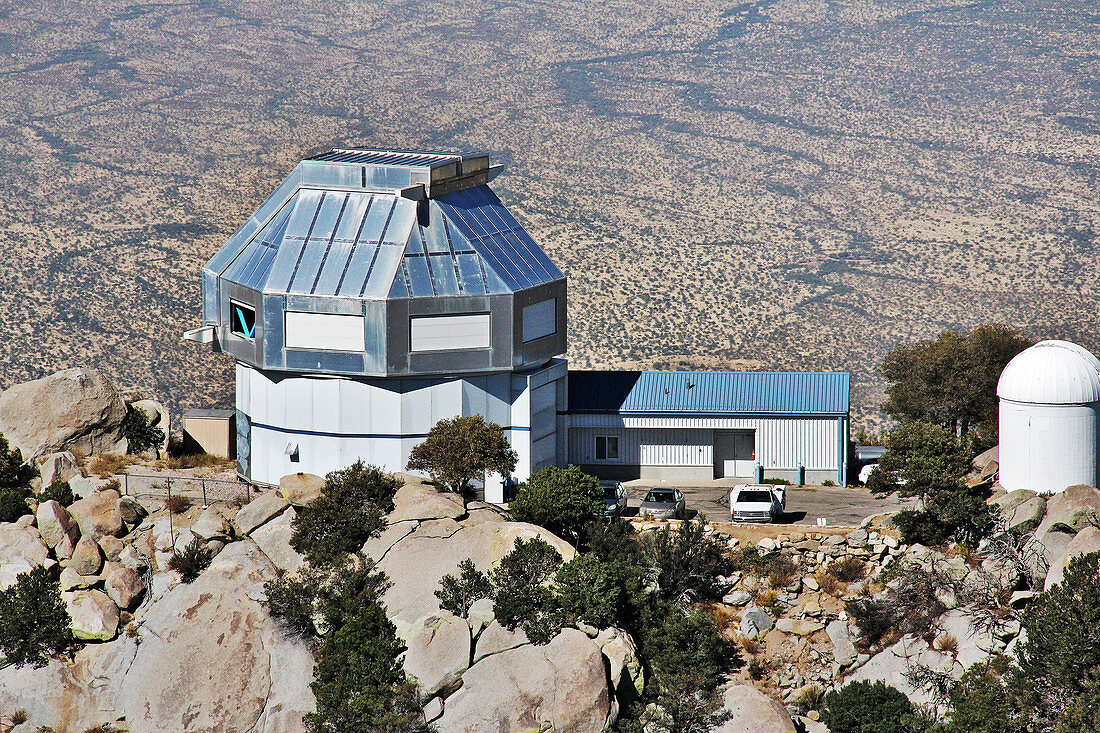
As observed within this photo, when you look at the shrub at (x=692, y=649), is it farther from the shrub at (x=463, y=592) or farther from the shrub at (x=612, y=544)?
the shrub at (x=463, y=592)

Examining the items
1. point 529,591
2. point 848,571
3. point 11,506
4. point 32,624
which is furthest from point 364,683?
point 11,506

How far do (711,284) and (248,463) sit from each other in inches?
2867

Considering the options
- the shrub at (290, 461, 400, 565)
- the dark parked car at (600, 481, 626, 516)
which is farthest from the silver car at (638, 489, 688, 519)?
the shrub at (290, 461, 400, 565)

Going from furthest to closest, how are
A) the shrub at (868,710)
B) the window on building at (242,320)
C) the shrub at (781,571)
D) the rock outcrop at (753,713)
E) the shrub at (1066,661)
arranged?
the window on building at (242,320), the shrub at (781,571), the rock outcrop at (753,713), the shrub at (868,710), the shrub at (1066,661)

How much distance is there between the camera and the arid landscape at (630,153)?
106 metres

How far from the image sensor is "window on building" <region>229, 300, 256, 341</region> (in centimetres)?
4347

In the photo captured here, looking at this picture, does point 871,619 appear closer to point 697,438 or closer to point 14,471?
point 697,438

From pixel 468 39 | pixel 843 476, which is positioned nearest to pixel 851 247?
pixel 468 39

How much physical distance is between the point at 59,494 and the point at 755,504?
2087 cm

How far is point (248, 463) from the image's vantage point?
147 ft

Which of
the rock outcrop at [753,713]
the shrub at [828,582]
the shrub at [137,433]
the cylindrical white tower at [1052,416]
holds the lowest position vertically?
the rock outcrop at [753,713]

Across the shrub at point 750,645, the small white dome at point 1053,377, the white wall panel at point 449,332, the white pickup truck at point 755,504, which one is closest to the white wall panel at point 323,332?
the white wall panel at point 449,332

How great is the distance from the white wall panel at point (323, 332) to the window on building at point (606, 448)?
9194 millimetres

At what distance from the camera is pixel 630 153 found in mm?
135875
